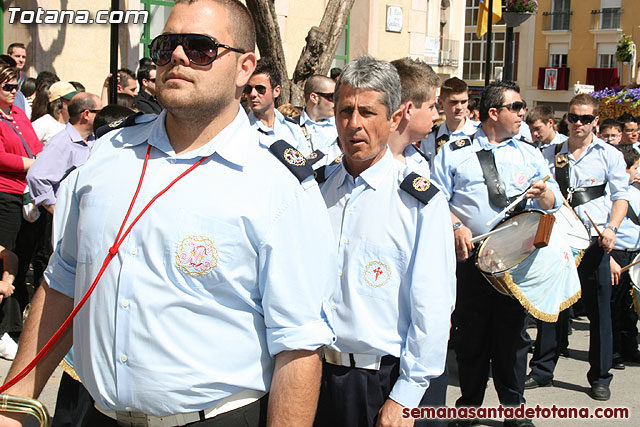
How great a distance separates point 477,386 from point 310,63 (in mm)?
6180

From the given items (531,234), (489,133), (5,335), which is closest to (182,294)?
(531,234)

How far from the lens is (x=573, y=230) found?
5562 mm

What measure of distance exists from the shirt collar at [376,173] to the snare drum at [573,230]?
8.55ft

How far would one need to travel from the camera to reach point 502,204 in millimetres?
4930

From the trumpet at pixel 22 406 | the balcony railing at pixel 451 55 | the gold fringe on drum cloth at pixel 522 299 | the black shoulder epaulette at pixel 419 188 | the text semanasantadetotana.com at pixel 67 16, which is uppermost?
the balcony railing at pixel 451 55

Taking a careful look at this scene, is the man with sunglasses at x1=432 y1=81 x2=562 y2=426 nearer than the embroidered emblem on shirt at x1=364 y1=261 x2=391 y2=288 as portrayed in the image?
No

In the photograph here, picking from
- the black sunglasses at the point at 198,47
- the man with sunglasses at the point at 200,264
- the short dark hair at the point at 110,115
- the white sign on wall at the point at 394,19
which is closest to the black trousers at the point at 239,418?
the man with sunglasses at the point at 200,264

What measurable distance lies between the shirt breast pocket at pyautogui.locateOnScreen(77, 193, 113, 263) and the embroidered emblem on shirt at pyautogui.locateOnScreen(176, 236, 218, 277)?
0.22 metres

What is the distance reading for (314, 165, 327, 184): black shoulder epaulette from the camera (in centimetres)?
338

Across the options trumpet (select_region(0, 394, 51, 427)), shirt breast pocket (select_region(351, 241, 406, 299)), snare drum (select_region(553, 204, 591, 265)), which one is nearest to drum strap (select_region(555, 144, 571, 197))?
snare drum (select_region(553, 204, 591, 265))

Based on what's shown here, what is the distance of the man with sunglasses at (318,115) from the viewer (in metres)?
7.48

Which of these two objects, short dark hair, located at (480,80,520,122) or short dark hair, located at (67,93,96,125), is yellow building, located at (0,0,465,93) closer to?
short dark hair, located at (67,93,96,125)

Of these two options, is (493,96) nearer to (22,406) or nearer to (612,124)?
(612,124)

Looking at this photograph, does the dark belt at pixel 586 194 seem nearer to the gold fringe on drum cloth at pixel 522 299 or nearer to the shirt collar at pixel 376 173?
the gold fringe on drum cloth at pixel 522 299
